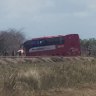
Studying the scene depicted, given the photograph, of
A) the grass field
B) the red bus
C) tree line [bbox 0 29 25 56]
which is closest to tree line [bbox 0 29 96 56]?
tree line [bbox 0 29 25 56]

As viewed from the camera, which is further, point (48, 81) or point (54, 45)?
point (54, 45)

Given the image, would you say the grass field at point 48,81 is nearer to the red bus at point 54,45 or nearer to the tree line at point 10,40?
the red bus at point 54,45

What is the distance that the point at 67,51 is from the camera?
189 ft

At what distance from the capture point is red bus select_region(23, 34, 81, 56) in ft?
190

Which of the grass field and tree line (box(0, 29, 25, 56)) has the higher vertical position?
tree line (box(0, 29, 25, 56))

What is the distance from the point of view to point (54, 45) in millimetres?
58750

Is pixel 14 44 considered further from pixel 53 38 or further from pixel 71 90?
pixel 71 90

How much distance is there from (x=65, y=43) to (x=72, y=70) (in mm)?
37893

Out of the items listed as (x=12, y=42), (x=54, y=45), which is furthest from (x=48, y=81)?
(x=12, y=42)

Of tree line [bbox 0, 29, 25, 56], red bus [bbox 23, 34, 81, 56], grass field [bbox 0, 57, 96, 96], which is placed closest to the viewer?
grass field [bbox 0, 57, 96, 96]

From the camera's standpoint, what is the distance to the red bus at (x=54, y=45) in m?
58.0

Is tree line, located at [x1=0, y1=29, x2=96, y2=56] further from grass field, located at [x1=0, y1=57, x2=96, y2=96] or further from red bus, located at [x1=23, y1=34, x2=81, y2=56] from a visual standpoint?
grass field, located at [x1=0, y1=57, x2=96, y2=96]

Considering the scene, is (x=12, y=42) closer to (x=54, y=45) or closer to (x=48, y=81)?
(x=54, y=45)

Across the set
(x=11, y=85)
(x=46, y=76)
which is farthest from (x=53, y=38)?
(x=11, y=85)
